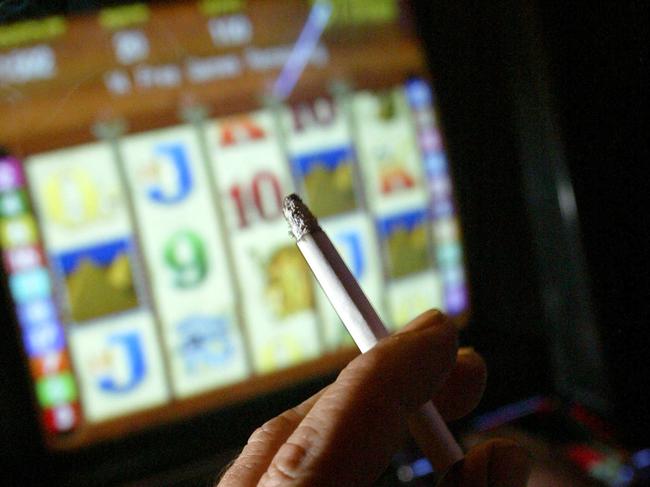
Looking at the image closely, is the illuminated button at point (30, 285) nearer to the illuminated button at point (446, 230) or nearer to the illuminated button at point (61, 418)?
the illuminated button at point (61, 418)

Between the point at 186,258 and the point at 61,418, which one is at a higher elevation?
the point at 186,258

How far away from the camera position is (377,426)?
0.54 m

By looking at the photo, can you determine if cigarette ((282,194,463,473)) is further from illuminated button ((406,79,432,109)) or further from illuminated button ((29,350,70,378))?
illuminated button ((406,79,432,109))

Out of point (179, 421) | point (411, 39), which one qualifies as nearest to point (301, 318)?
point (179, 421)

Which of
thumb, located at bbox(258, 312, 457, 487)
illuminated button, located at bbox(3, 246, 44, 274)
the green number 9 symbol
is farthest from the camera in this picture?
the green number 9 symbol

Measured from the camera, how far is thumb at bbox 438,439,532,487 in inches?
22.5

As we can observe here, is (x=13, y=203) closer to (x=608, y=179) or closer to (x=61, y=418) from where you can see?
(x=61, y=418)

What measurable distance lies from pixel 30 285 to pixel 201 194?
28cm

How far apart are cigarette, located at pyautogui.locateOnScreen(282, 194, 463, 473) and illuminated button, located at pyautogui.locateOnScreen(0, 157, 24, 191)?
68cm

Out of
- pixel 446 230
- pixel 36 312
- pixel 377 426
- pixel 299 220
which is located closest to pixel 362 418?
pixel 377 426

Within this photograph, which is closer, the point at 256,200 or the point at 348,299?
the point at 348,299

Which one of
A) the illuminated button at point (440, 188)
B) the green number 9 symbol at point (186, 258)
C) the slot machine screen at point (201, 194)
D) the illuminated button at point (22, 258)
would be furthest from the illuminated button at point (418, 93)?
the illuminated button at point (22, 258)

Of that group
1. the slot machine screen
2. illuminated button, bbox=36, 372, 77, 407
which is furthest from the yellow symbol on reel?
illuminated button, bbox=36, 372, 77, 407

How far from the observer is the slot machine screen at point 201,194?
1134 mm
